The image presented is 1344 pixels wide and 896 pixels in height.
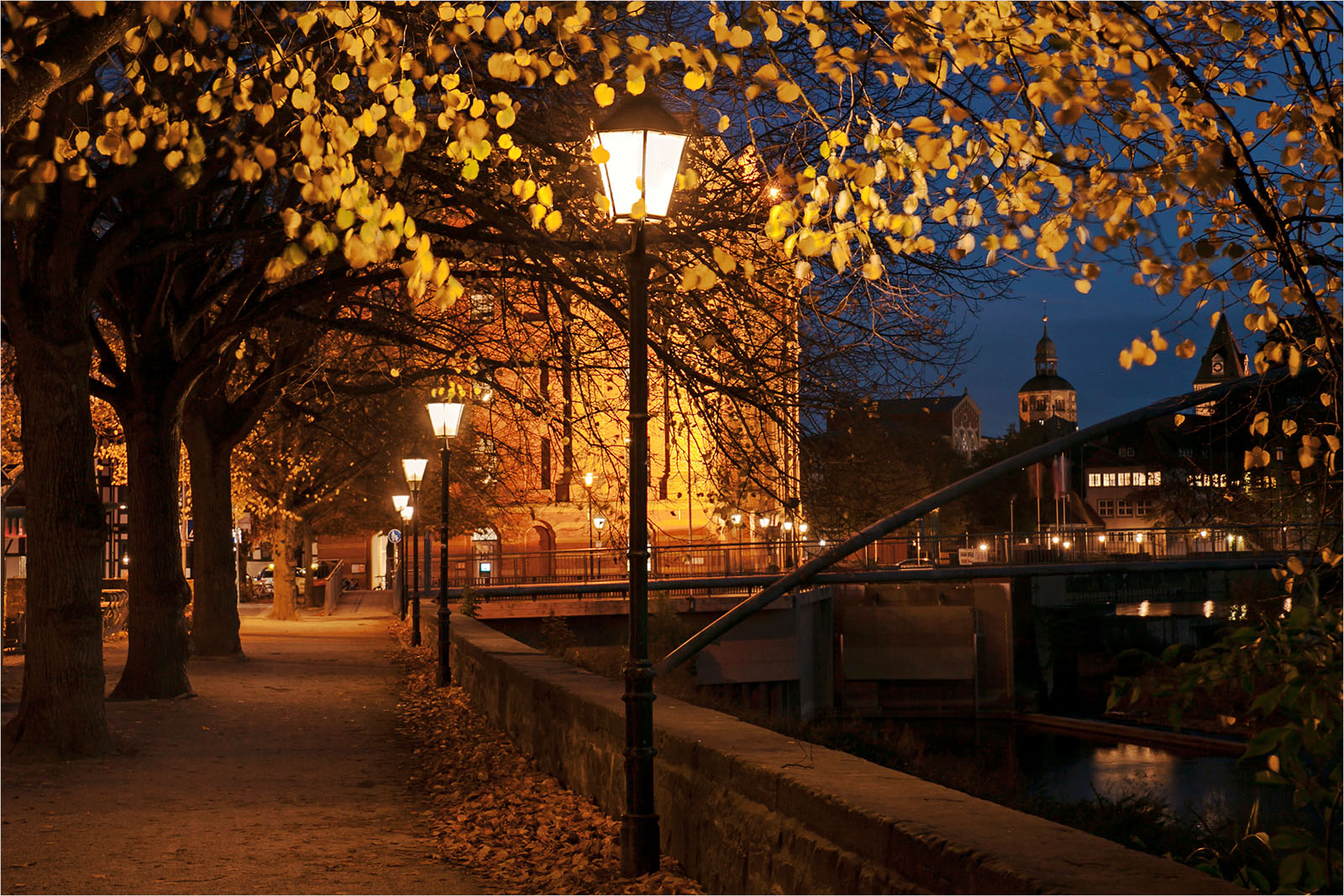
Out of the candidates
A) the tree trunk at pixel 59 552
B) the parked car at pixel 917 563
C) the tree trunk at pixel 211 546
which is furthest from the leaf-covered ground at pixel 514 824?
the parked car at pixel 917 563

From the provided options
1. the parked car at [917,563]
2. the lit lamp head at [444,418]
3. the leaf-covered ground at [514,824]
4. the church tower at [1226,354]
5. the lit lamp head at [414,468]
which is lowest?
the parked car at [917,563]

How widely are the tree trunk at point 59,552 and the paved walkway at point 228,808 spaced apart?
47cm

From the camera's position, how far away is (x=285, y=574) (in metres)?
40.4

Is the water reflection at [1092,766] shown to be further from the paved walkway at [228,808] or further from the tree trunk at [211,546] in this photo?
the paved walkway at [228,808]

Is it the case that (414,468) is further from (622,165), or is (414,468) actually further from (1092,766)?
(1092,766)

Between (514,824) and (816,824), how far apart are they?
3771 millimetres

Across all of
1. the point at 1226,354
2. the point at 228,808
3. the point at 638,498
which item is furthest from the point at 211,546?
the point at 1226,354

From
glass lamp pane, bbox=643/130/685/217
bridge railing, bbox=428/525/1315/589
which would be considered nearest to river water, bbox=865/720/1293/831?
bridge railing, bbox=428/525/1315/589

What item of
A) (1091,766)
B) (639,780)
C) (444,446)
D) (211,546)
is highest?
(444,446)

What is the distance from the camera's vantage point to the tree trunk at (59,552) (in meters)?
10.7

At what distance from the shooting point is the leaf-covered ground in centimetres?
689

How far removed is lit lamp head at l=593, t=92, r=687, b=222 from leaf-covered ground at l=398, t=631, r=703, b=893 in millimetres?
3326

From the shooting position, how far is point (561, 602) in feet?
145

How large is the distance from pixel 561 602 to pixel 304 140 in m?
38.8
